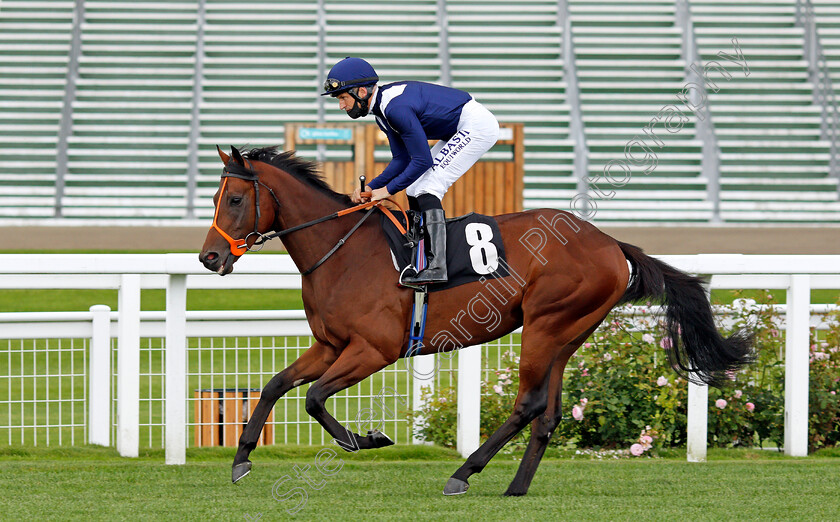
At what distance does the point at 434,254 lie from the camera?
12.7 ft

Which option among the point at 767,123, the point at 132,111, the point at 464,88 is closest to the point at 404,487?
the point at 464,88

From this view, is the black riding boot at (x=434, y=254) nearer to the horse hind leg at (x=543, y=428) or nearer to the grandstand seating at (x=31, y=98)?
the horse hind leg at (x=543, y=428)

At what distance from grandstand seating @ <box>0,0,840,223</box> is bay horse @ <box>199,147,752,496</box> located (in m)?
10.2

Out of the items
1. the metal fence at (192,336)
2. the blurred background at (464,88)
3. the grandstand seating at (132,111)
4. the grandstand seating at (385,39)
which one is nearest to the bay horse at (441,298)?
the metal fence at (192,336)

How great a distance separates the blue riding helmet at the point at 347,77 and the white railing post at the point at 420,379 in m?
1.30

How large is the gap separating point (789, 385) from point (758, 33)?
13.5 m

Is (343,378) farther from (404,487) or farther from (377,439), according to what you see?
(404,487)

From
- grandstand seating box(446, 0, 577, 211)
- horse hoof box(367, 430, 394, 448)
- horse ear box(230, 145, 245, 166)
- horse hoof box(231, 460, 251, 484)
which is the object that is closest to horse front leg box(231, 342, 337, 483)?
horse hoof box(231, 460, 251, 484)

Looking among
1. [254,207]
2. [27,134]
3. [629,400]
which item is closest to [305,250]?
[254,207]

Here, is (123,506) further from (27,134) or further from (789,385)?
(27,134)

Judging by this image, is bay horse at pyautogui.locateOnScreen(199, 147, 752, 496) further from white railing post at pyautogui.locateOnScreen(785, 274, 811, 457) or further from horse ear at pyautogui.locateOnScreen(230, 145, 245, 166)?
white railing post at pyautogui.locateOnScreen(785, 274, 811, 457)

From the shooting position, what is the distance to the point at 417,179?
3.98m

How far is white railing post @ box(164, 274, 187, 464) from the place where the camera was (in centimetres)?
429

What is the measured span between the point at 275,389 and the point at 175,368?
626 mm
